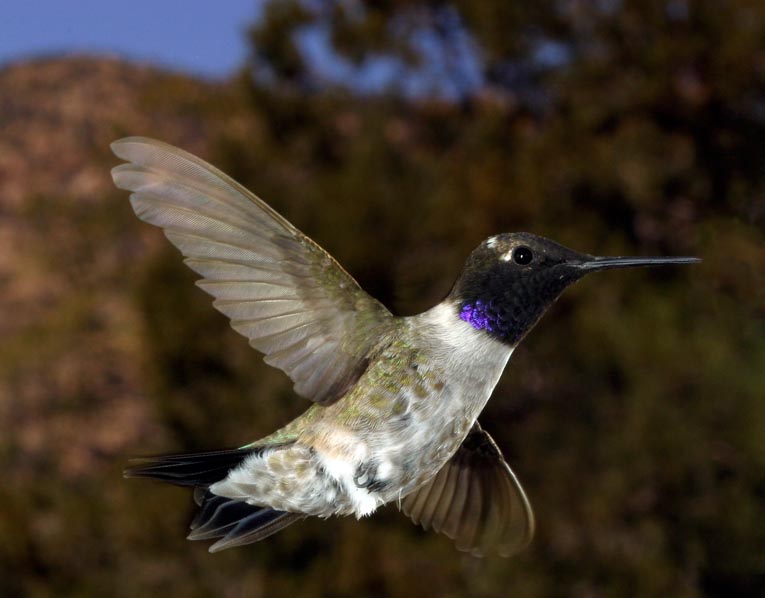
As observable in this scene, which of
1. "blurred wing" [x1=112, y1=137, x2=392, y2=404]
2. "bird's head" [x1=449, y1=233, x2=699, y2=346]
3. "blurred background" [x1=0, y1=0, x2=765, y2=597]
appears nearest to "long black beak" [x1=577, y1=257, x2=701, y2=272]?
"bird's head" [x1=449, y1=233, x2=699, y2=346]

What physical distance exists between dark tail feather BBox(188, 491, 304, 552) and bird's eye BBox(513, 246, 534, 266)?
192 mm

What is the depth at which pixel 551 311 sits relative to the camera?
441cm

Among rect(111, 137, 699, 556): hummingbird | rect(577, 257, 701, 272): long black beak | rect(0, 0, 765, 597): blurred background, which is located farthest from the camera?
rect(0, 0, 765, 597): blurred background

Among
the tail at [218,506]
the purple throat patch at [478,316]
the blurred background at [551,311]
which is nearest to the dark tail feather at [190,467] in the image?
the tail at [218,506]

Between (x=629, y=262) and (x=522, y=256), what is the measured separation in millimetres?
85

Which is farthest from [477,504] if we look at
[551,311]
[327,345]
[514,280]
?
[551,311]

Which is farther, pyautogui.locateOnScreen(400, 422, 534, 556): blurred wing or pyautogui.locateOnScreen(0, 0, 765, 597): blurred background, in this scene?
pyautogui.locateOnScreen(0, 0, 765, 597): blurred background

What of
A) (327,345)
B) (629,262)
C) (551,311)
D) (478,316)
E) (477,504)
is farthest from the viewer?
(551,311)

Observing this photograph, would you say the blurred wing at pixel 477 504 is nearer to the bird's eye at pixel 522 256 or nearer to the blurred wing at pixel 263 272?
the blurred wing at pixel 263 272

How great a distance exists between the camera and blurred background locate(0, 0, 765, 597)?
13.0 ft

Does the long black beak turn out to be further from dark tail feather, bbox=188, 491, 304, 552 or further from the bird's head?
dark tail feather, bbox=188, 491, 304, 552

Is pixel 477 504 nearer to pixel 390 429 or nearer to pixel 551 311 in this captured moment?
pixel 390 429

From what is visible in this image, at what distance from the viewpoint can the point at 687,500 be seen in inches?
160

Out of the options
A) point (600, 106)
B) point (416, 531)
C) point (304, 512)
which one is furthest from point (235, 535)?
point (600, 106)
